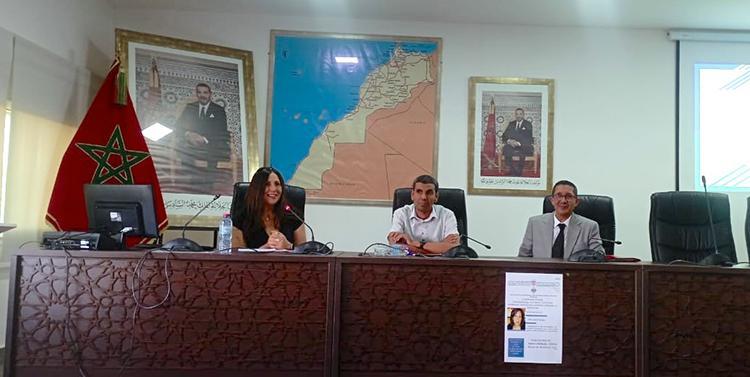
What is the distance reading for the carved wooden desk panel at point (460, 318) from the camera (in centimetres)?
201

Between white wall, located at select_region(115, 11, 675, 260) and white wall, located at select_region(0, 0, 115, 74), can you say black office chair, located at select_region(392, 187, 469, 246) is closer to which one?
white wall, located at select_region(115, 11, 675, 260)

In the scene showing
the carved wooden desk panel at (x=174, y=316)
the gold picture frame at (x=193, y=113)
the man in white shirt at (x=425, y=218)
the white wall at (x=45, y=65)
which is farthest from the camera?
the gold picture frame at (x=193, y=113)

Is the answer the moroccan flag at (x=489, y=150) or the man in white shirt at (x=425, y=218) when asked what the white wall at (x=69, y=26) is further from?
the moroccan flag at (x=489, y=150)

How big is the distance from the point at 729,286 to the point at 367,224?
7.91 ft

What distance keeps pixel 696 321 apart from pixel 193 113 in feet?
10.5

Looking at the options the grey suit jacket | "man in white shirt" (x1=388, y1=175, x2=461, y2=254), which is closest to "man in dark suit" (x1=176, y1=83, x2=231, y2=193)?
"man in white shirt" (x1=388, y1=175, x2=461, y2=254)

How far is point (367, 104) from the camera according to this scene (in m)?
4.12

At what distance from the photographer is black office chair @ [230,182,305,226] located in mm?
2719

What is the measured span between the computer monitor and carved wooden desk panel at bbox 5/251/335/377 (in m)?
0.32

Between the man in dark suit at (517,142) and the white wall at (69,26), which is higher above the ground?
the white wall at (69,26)

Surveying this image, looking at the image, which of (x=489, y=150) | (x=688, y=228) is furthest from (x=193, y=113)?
(x=688, y=228)

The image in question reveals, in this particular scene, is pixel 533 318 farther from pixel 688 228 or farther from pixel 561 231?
pixel 688 228

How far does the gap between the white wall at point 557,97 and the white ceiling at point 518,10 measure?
0.08 metres

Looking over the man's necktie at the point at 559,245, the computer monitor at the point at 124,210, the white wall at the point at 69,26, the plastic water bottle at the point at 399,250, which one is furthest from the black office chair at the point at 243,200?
the white wall at the point at 69,26
